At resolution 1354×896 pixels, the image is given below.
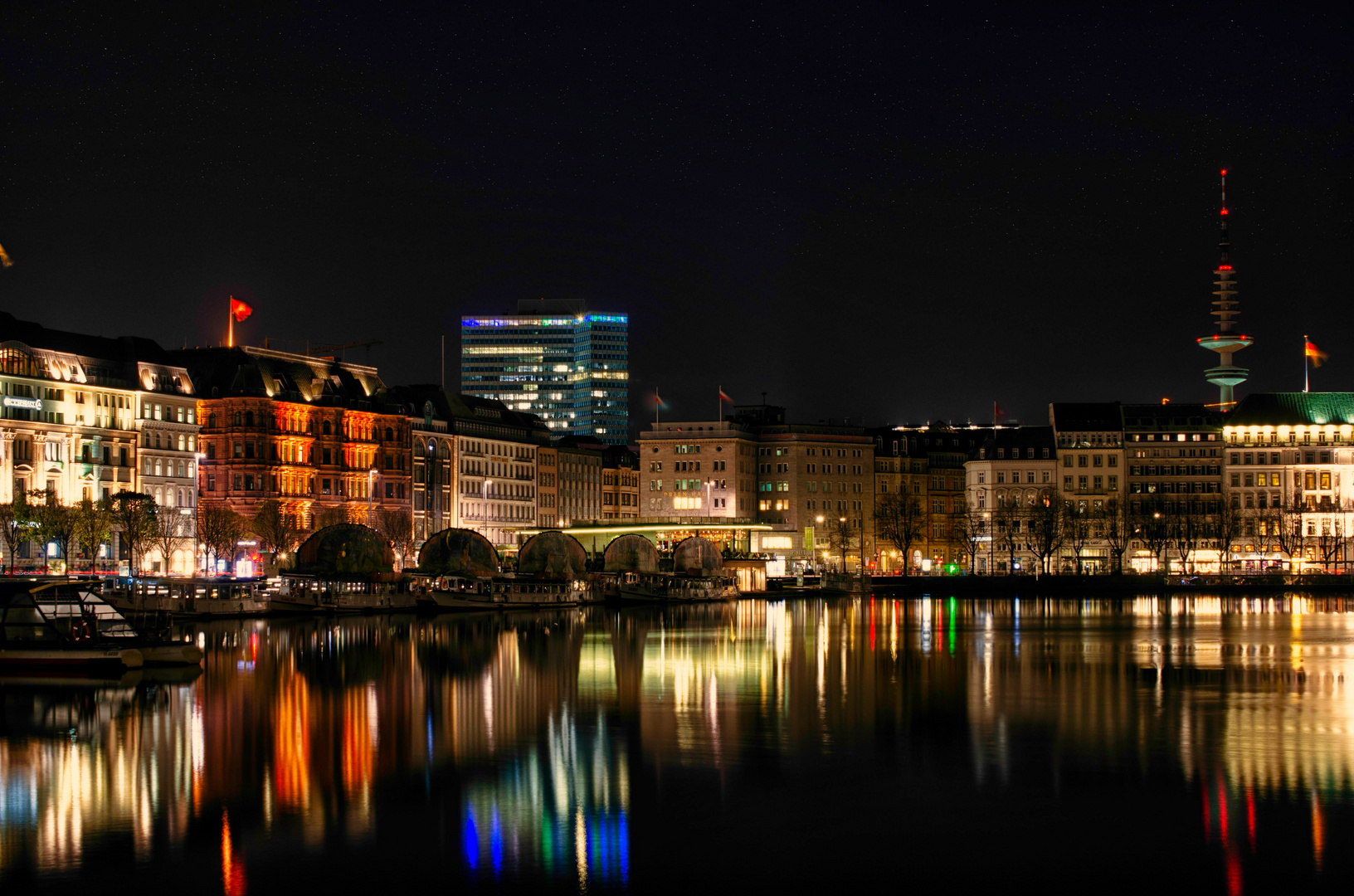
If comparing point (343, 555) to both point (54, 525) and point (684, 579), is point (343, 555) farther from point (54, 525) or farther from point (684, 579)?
point (684, 579)

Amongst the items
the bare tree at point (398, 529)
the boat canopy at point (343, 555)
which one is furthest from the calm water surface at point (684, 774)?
the bare tree at point (398, 529)

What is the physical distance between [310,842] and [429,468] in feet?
517

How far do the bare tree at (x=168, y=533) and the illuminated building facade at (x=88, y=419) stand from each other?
9.40 feet

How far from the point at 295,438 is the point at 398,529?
1349cm

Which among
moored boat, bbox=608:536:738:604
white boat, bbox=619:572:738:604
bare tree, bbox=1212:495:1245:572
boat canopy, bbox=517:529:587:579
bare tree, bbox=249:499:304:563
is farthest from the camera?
bare tree, bbox=1212:495:1245:572

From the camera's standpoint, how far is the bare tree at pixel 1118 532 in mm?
191700

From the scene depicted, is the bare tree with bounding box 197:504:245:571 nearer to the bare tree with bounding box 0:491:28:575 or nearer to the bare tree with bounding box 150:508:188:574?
the bare tree with bounding box 150:508:188:574

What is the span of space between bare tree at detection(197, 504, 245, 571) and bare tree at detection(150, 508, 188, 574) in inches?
65.5

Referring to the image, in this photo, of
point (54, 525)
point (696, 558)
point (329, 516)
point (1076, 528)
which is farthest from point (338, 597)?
point (1076, 528)

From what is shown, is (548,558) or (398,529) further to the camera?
(398,529)

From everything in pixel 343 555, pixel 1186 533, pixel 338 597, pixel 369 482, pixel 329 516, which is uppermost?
→ pixel 369 482

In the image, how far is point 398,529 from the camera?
16588 centimetres

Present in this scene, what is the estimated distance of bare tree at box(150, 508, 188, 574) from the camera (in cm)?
13362

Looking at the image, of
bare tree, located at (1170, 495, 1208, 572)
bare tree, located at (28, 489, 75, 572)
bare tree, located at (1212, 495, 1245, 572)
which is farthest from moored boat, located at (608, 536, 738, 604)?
bare tree, located at (1212, 495, 1245, 572)
